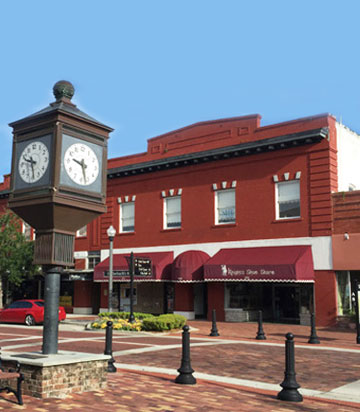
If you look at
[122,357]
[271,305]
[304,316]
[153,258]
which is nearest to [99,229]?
[153,258]

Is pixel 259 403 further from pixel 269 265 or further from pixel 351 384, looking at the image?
pixel 269 265

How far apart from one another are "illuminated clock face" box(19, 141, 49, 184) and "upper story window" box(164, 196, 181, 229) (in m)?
19.8

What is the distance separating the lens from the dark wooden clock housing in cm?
820

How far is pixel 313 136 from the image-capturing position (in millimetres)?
23266

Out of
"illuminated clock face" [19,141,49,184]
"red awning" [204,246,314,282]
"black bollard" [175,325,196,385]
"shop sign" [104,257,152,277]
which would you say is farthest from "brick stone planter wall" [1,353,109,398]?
"shop sign" [104,257,152,277]

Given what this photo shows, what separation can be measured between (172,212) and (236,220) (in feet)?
14.0

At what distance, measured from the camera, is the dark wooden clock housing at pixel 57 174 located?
820 centimetres

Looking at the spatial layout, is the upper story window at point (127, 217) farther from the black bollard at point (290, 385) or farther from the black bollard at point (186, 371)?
the black bollard at point (290, 385)

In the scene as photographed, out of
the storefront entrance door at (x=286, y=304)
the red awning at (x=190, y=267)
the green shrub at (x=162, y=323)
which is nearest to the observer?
the green shrub at (x=162, y=323)

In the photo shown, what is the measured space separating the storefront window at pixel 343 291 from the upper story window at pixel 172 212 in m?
9.26

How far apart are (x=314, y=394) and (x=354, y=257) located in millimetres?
14182

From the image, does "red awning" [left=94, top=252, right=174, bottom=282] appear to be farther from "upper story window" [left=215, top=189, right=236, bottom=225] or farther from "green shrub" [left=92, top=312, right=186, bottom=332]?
"green shrub" [left=92, top=312, right=186, bottom=332]

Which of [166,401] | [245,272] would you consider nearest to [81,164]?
[166,401]

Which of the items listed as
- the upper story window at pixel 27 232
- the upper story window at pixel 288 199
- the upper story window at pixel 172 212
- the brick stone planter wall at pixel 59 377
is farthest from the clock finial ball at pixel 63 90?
the upper story window at pixel 27 232
